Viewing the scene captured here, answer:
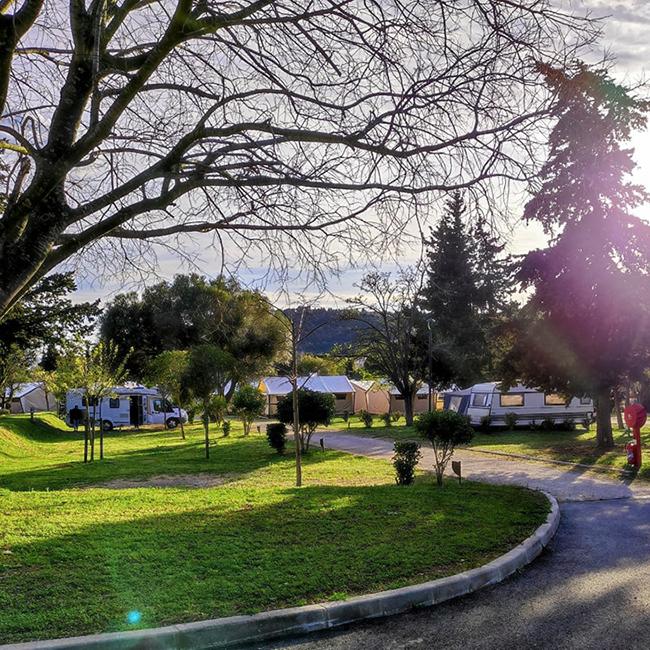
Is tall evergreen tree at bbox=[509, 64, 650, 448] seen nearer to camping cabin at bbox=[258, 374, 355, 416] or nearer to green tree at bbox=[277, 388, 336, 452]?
green tree at bbox=[277, 388, 336, 452]

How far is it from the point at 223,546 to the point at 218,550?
0.16 m

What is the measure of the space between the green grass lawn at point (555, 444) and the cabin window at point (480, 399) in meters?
1.61

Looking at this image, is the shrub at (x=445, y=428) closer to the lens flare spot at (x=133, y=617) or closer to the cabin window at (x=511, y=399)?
the lens flare spot at (x=133, y=617)

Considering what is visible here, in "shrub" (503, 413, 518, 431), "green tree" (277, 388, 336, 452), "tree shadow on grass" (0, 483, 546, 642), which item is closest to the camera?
"tree shadow on grass" (0, 483, 546, 642)

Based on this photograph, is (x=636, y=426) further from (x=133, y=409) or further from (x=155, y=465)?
(x=133, y=409)

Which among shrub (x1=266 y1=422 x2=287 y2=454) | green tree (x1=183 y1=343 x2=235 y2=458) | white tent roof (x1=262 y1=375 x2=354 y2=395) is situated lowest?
shrub (x1=266 y1=422 x2=287 y2=454)

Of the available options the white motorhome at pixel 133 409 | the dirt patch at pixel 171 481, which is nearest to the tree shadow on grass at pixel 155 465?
the dirt patch at pixel 171 481

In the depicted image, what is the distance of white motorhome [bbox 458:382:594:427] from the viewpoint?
29.5 meters

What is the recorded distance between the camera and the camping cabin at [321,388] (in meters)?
45.6

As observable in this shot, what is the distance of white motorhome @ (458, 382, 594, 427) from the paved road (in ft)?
72.8

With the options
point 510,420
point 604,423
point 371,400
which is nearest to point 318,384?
point 371,400

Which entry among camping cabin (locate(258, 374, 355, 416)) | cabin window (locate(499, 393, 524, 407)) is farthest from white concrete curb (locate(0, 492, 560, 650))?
camping cabin (locate(258, 374, 355, 416))

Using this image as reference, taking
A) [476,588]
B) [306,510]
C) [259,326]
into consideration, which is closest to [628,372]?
[306,510]

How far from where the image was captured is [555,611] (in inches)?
182
